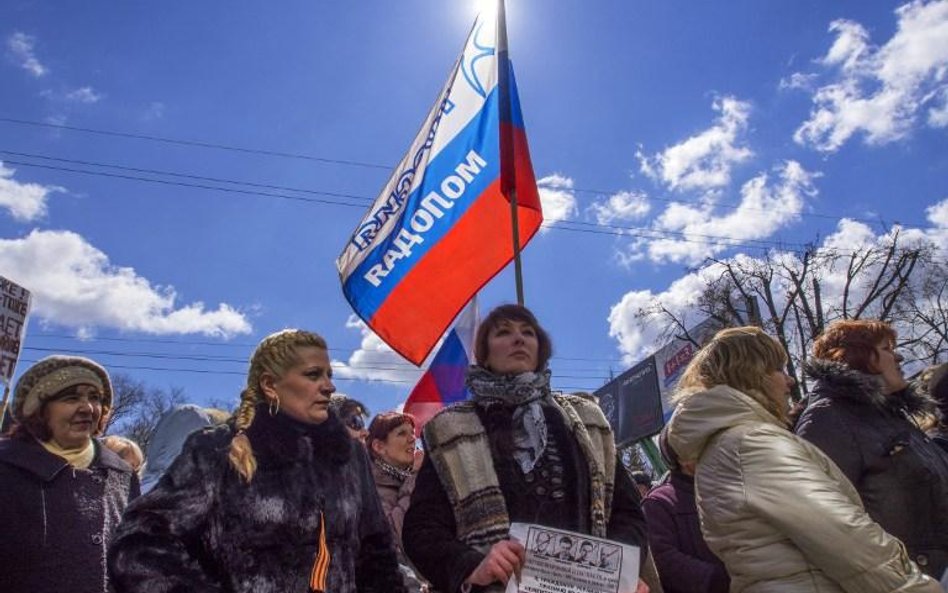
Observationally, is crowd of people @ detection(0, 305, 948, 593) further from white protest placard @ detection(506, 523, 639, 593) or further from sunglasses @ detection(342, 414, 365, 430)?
sunglasses @ detection(342, 414, 365, 430)

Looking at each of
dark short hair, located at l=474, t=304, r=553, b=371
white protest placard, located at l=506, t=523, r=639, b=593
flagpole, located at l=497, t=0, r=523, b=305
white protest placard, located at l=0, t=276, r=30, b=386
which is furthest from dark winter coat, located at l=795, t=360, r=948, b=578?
white protest placard, located at l=0, t=276, r=30, b=386

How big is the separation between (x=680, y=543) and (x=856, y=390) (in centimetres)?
104

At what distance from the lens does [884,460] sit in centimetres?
324

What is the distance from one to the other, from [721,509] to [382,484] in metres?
2.69

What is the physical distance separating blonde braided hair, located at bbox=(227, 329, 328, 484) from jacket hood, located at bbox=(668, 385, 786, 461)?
4.29 feet

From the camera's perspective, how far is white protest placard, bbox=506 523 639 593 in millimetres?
2264

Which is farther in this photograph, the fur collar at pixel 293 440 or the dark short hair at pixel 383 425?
the dark short hair at pixel 383 425

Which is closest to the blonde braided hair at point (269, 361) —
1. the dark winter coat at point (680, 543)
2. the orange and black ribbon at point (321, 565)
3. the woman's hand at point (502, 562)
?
the orange and black ribbon at point (321, 565)

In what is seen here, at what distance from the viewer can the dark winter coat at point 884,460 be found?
318cm

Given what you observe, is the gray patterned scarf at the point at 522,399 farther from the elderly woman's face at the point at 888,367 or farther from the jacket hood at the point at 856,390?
the elderly woman's face at the point at 888,367

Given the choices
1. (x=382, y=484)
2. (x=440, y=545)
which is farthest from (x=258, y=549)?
(x=382, y=484)

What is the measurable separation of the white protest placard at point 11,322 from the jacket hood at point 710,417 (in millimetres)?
4247

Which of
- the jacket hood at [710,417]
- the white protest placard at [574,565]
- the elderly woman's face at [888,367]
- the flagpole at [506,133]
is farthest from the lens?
the flagpole at [506,133]

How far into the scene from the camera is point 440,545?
8.63ft
